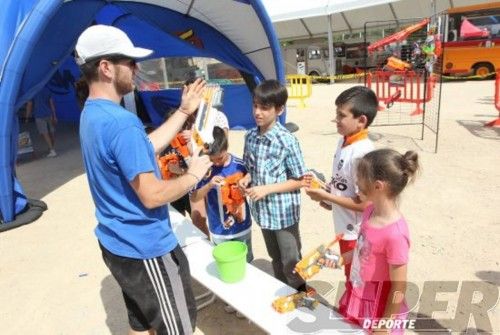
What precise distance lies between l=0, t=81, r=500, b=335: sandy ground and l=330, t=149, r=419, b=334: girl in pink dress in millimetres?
1198

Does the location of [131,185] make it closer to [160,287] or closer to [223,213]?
[160,287]

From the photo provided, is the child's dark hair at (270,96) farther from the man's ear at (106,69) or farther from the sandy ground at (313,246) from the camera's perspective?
the sandy ground at (313,246)

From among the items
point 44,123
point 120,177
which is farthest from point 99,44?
point 44,123

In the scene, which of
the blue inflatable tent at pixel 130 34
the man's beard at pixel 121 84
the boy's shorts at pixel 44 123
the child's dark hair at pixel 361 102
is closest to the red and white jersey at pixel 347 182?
the child's dark hair at pixel 361 102

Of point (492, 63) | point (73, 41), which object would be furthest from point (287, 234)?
point (492, 63)

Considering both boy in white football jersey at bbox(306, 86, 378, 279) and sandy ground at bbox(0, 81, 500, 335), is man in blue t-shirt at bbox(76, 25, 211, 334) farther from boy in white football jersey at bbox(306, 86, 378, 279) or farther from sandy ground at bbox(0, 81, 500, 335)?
sandy ground at bbox(0, 81, 500, 335)

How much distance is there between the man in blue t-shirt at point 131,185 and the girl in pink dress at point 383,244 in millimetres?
787

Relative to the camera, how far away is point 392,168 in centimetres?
161

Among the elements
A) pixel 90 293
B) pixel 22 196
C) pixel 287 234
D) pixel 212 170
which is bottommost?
pixel 90 293

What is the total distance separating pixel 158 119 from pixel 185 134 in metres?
7.93

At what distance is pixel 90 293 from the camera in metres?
3.50

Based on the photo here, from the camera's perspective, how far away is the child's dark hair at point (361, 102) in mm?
2129

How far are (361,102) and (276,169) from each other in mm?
652

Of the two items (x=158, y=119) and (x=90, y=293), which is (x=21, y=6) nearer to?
(x=90, y=293)
